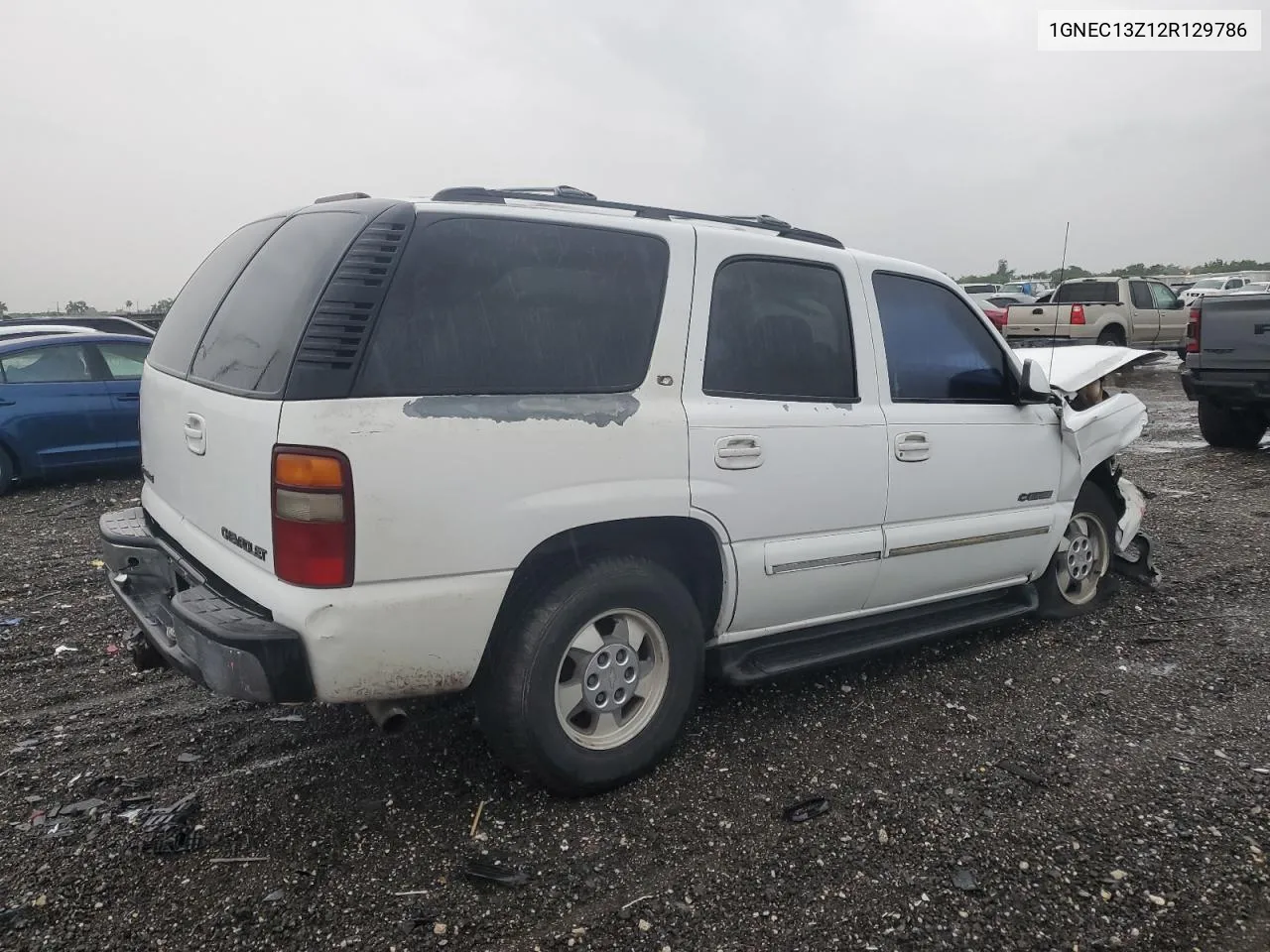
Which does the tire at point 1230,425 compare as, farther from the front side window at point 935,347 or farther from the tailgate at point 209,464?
the tailgate at point 209,464

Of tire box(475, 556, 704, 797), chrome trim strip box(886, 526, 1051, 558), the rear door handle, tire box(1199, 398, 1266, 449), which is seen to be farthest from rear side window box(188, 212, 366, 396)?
tire box(1199, 398, 1266, 449)

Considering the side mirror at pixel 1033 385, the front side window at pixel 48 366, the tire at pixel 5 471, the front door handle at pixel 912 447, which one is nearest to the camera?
the front door handle at pixel 912 447

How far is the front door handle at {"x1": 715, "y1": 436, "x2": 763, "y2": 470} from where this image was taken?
3092 millimetres

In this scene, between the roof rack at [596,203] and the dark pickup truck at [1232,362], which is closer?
the roof rack at [596,203]

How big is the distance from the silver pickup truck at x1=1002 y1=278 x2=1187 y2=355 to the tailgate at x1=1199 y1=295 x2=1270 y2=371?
9.56 meters

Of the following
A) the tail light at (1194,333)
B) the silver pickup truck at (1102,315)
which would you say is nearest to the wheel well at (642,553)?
the tail light at (1194,333)

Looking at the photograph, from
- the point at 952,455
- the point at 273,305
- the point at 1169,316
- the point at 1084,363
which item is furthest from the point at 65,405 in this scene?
the point at 1169,316

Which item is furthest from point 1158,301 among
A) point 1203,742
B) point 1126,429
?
point 1203,742

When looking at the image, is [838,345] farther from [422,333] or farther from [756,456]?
[422,333]

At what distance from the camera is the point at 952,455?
3.81m

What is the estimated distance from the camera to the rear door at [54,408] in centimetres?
805

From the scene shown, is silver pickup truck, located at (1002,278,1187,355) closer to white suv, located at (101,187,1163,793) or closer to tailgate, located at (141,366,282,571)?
white suv, located at (101,187,1163,793)

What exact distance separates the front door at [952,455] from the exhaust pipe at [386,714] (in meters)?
1.96

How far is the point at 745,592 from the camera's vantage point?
3.26 metres
